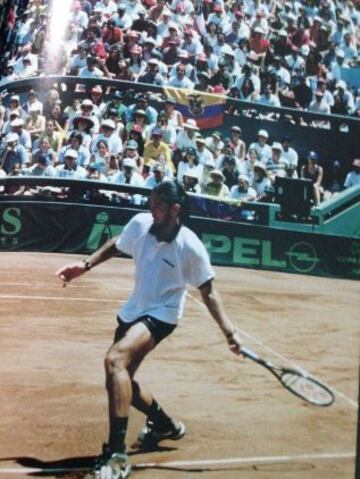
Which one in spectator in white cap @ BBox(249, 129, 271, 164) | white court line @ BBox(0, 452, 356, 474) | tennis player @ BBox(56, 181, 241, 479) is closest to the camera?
white court line @ BBox(0, 452, 356, 474)

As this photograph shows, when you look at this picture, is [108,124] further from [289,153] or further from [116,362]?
[116,362]

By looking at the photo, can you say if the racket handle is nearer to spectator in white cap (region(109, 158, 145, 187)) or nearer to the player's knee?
the player's knee

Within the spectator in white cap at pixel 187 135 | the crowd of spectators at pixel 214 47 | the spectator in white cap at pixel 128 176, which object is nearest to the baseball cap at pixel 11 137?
the crowd of spectators at pixel 214 47

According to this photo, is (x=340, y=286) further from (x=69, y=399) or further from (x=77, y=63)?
(x=77, y=63)

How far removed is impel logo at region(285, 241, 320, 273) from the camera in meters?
3.25

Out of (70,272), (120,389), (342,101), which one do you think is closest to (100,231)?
(70,272)

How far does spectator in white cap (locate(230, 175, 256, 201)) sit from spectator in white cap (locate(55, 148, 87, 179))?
2.04 feet

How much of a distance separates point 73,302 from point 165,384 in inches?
19.8

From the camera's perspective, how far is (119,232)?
3.14 meters

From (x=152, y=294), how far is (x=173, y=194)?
16.4 inches

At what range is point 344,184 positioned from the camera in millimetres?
3236

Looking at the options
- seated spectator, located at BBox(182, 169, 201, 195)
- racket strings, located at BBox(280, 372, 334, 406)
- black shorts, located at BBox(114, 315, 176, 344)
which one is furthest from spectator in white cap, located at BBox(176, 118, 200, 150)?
racket strings, located at BBox(280, 372, 334, 406)

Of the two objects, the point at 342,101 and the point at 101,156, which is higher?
the point at 342,101

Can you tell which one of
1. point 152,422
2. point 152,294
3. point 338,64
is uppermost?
point 338,64
